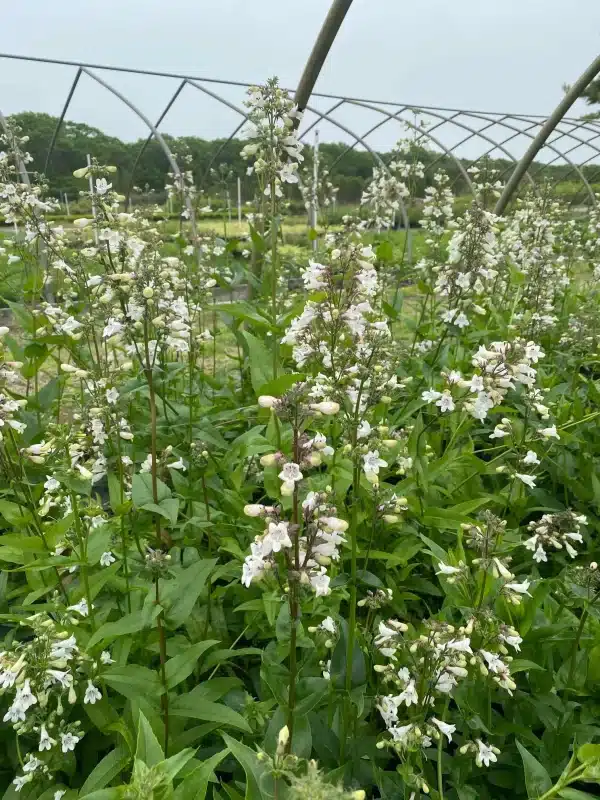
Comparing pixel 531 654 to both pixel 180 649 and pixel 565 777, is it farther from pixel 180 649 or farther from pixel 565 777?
pixel 180 649

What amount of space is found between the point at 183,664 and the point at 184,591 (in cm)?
29

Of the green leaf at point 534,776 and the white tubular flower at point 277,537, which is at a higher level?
the white tubular flower at point 277,537

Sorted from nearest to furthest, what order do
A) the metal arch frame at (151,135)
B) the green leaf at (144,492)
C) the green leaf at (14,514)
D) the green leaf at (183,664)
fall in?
the green leaf at (183,664)
the green leaf at (144,492)
the green leaf at (14,514)
the metal arch frame at (151,135)

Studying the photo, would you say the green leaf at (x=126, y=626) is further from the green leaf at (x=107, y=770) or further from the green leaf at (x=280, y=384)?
the green leaf at (x=280, y=384)

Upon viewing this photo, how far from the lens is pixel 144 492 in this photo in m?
2.62

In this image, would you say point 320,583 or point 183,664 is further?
point 183,664

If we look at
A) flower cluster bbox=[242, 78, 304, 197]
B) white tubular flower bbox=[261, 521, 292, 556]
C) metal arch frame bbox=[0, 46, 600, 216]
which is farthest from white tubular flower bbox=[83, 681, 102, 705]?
metal arch frame bbox=[0, 46, 600, 216]

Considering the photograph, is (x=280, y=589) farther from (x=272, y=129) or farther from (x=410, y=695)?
(x=272, y=129)

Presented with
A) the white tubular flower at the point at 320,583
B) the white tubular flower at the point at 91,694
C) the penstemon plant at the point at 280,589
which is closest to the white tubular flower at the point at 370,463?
the penstemon plant at the point at 280,589

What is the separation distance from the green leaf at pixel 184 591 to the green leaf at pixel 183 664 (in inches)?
5.2

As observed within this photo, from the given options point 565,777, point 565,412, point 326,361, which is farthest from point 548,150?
point 565,777

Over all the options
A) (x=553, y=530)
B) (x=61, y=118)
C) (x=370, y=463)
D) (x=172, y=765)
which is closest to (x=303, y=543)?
(x=370, y=463)

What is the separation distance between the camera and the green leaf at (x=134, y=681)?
2.37m

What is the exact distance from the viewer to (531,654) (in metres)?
2.90
